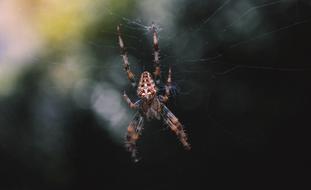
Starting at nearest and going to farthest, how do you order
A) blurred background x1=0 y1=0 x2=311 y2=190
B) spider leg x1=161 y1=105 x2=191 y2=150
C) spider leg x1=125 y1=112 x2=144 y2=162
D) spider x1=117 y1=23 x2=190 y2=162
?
spider x1=117 y1=23 x2=190 y2=162
spider leg x1=161 y1=105 x2=191 y2=150
spider leg x1=125 y1=112 x2=144 y2=162
blurred background x1=0 y1=0 x2=311 y2=190

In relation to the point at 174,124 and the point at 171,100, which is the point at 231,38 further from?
the point at 174,124

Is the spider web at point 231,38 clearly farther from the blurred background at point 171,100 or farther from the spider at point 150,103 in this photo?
the spider at point 150,103

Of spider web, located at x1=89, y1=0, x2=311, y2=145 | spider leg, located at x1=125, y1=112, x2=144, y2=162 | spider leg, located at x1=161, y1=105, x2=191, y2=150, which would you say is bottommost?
spider leg, located at x1=161, y1=105, x2=191, y2=150

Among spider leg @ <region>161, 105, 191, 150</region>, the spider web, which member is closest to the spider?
spider leg @ <region>161, 105, 191, 150</region>

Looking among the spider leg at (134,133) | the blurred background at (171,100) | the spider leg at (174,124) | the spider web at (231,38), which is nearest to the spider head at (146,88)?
the spider leg at (174,124)

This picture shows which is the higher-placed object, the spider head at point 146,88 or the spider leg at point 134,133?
the spider leg at point 134,133

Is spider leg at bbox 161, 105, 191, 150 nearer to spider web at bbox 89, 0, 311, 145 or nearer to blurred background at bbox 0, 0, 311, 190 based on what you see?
blurred background at bbox 0, 0, 311, 190

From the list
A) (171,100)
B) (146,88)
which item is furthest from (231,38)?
(146,88)

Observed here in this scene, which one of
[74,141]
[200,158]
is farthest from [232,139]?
[74,141]
